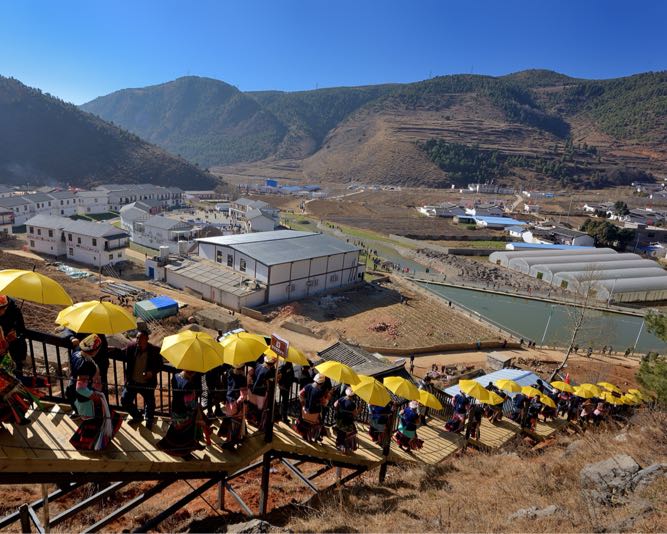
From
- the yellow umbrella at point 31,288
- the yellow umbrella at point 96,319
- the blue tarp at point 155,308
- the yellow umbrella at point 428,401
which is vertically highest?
the yellow umbrella at point 31,288

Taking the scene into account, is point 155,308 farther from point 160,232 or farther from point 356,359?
point 160,232

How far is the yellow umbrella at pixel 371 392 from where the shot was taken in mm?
8156

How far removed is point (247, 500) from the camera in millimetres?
8016

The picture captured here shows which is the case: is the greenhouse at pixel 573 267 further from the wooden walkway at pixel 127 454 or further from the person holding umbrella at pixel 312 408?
the person holding umbrella at pixel 312 408

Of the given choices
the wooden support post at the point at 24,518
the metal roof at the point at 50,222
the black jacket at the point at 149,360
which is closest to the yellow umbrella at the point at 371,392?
the black jacket at the point at 149,360

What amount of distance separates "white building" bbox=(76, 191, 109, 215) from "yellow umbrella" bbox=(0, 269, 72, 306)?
221 ft

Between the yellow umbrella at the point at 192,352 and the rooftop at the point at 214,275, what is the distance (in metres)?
24.6

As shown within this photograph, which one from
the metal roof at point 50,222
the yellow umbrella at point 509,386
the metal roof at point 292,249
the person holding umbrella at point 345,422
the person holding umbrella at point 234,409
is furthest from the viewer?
the metal roof at point 50,222

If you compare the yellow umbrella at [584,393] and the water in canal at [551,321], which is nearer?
the yellow umbrella at [584,393]

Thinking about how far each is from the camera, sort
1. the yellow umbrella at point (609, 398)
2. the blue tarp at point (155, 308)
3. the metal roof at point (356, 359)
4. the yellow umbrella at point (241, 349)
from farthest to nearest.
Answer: the blue tarp at point (155, 308), the metal roof at point (356, 359), the yellow umbrella at point (609, 398), the yellow umbrella at point (241, 349)

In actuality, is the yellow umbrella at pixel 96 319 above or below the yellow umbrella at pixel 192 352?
above

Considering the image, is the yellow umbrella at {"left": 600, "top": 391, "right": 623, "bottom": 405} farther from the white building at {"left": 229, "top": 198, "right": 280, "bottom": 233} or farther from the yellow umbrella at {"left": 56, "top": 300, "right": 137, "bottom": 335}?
the white building at {"left": 229, "top": 198, "right": 280, "bottom": 233}

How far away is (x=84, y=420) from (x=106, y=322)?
1317 millimetres

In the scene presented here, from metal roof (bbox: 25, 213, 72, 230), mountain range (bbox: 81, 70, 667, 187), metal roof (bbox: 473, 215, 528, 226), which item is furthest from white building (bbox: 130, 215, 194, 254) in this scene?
mountain range (bbox: 81, 70, 667, 187)
